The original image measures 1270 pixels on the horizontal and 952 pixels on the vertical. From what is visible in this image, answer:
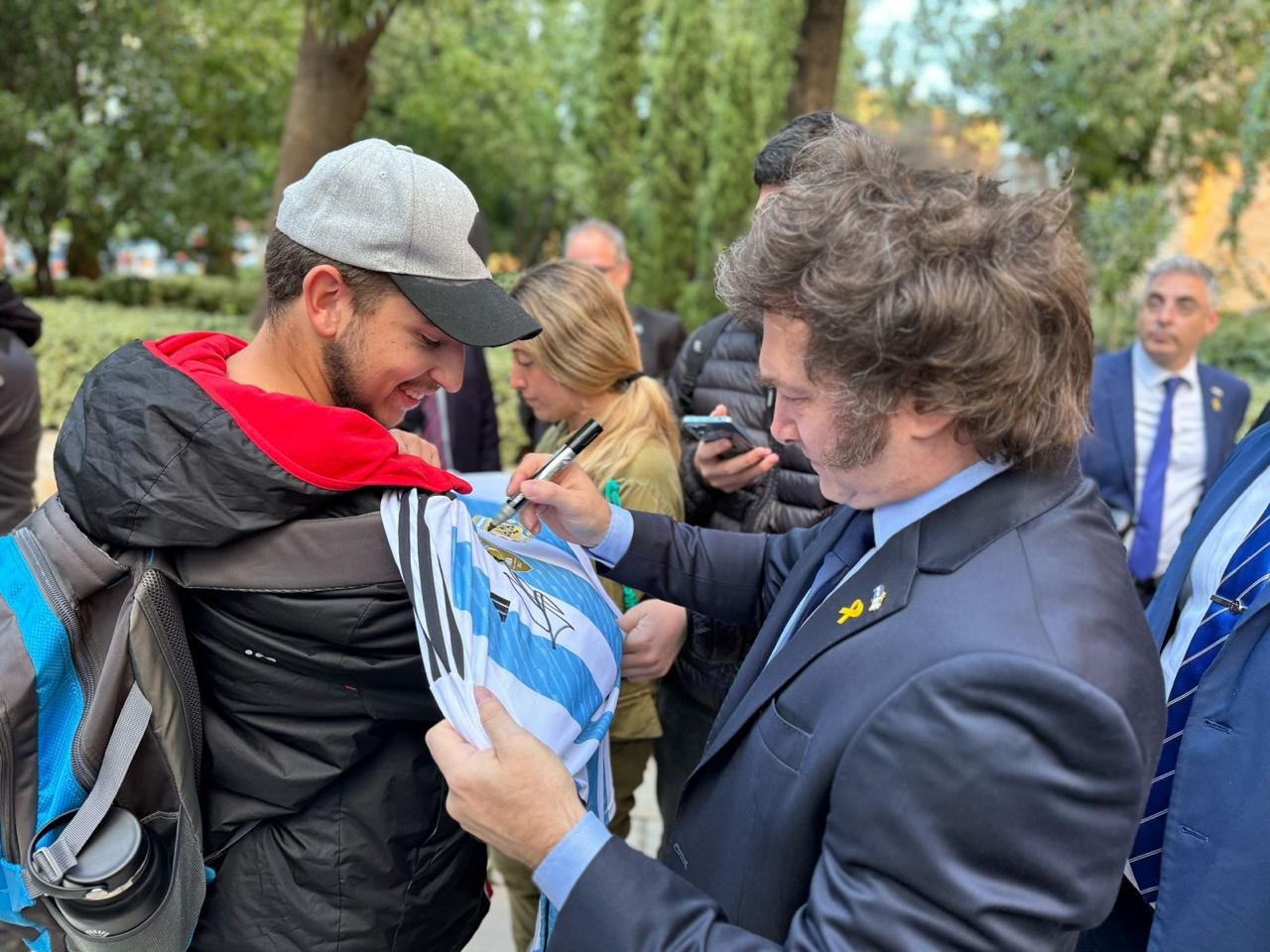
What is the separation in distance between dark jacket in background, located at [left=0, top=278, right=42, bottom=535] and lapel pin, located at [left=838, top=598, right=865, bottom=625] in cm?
307

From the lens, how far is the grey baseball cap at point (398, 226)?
1.58 m

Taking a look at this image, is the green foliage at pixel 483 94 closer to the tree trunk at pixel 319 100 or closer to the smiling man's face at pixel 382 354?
the tree trunk at pixel 319 100

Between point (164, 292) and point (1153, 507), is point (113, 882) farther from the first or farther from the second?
point (164, 292)

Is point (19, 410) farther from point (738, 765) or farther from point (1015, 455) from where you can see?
point (1015, 455)

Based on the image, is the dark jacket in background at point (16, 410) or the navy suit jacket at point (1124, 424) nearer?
the dark jacket in background at point (16, 410)

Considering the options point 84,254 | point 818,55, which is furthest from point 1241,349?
point 84,254

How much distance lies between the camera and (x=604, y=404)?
272cm

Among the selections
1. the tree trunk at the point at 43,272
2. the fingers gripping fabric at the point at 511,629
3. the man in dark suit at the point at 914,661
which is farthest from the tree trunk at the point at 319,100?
the man in dark suit at the point at 914,661

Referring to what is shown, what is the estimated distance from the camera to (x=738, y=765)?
136cm

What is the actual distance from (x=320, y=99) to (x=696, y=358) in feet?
22.4

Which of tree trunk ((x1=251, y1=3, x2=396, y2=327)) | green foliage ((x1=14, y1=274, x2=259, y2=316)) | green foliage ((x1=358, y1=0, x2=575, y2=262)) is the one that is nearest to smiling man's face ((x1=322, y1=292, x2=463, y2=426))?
tree trunk ((x1=251, y1=3, x2=396, y2=327))

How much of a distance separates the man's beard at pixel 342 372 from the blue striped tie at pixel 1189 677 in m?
1.55

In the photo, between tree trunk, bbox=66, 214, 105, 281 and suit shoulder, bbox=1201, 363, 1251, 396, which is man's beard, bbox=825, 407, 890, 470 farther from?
tree trunk, bbox=66, 214, 105, 281

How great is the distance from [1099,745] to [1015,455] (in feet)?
1.21
